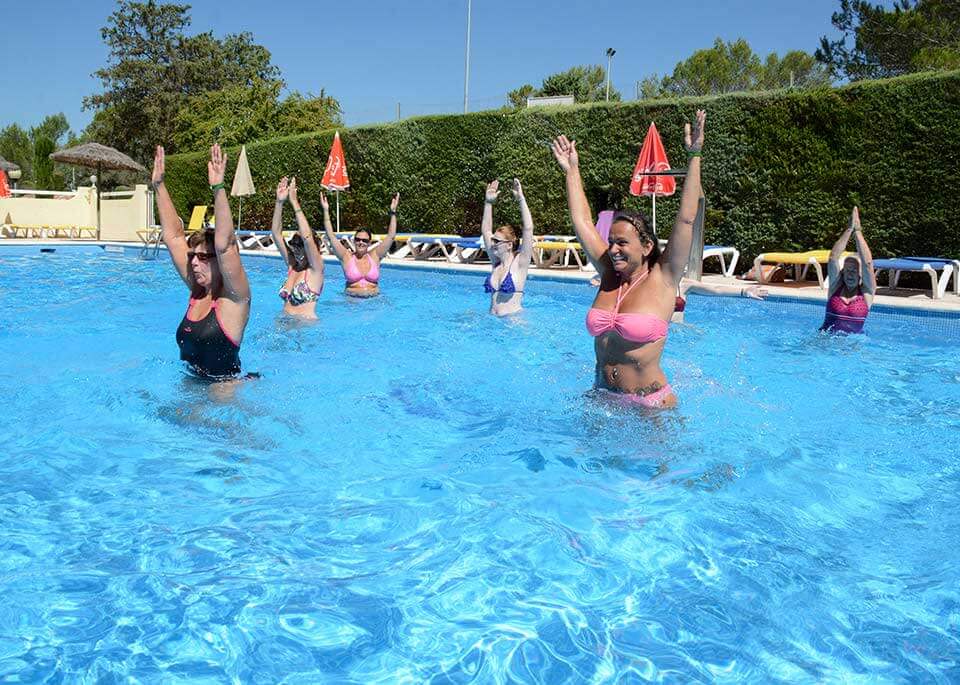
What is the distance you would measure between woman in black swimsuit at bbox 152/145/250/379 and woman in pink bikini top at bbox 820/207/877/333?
18.8 ft

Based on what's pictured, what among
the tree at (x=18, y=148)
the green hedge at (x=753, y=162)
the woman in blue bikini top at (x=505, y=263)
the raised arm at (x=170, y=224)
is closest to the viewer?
the raised arm at (x=170, y=224)

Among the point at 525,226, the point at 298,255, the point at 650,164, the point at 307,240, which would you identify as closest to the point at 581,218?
the point at 525,226

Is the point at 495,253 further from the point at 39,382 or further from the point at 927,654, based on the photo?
the point at 927,654

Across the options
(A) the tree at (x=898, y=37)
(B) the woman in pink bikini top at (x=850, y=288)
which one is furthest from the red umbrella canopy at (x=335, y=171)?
(A) the tree at (x=898, y=37)

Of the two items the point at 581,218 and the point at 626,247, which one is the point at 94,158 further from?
the point at 626,247

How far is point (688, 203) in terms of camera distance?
144 inches

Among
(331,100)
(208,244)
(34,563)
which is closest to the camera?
(34,563)

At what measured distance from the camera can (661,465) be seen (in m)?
4.12

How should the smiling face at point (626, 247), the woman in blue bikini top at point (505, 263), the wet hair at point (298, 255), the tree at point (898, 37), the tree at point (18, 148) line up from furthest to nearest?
the tree at point (18, 148)
the tree at point (898, 37)
the woman in blue bikini top at point (505, 263)
the wet hair at point (298, 255)
the smiling face at point (626, 247)

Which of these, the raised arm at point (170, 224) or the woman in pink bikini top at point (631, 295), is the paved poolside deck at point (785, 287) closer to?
the woman in pink bikini top at point (631, 295)

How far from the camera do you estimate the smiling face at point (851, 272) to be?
7.78 m

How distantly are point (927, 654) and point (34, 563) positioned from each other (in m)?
3.13

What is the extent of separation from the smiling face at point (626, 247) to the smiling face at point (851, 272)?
181 inches

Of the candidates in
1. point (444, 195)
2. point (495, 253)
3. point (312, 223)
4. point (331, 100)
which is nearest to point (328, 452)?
point (495, 253)
